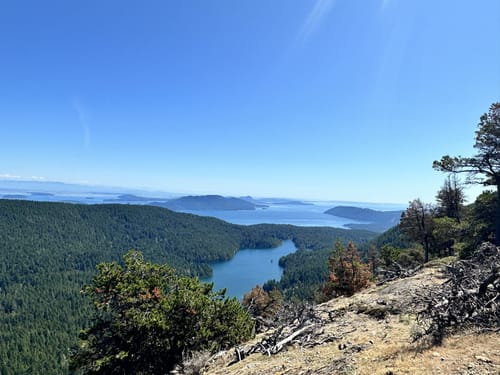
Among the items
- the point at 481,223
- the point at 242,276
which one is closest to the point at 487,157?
the point at 481,223

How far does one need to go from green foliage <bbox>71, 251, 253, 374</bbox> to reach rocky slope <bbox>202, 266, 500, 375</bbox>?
2.81 meters

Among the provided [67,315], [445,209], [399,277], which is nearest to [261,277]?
[67,315]

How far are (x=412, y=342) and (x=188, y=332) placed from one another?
32.6ft

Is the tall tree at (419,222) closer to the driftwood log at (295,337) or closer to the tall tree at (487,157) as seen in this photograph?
the tall tree at (487,157)

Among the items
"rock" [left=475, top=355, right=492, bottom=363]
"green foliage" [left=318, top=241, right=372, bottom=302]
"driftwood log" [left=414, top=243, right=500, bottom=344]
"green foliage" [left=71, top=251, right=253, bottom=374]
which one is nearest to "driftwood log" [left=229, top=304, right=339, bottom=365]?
"green foliage" [left=71, top=251, right=253, bottom=374]

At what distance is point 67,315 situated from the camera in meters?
124

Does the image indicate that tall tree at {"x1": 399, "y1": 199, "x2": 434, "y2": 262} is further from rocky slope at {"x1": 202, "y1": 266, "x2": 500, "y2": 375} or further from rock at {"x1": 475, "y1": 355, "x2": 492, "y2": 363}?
rock at {"x1": 475, "y1": 355, "x2": 492, "y2": 363}

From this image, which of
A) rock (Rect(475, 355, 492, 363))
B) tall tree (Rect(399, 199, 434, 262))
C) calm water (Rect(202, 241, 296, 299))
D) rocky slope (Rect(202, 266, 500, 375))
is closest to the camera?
rock (Rect(475, 355, 492, 363))

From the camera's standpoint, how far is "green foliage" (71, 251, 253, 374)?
14.1 m

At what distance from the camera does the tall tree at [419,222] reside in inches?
1194

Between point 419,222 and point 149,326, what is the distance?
28.0 metres

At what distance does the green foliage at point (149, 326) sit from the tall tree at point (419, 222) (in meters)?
22.9

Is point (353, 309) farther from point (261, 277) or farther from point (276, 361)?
point (261, 277)

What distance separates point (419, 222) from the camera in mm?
30750
